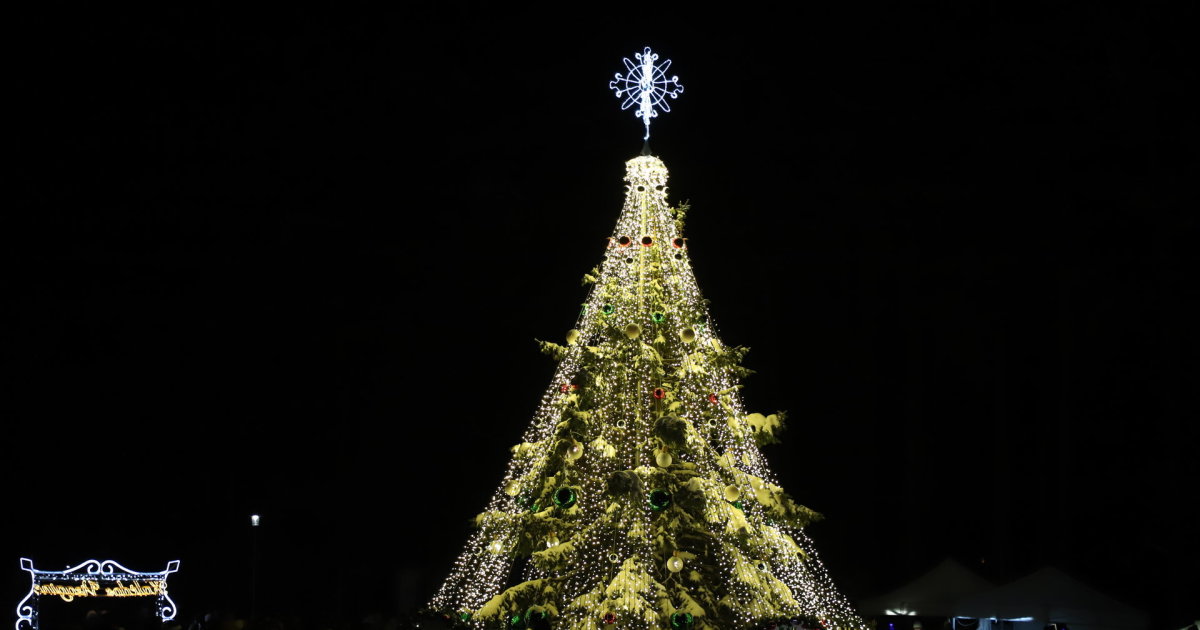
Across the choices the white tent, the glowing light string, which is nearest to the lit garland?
the white tent

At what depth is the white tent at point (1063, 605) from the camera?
16641mm

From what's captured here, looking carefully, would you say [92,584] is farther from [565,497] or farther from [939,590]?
[939,590]

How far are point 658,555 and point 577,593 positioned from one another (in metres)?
1.15

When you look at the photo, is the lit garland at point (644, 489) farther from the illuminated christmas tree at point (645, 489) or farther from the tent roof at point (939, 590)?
the tent roof at point (939, 590)

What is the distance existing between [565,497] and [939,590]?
27.5 ft

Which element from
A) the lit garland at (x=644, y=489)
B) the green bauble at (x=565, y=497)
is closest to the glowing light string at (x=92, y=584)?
the lit garland at (x=644, y=489)

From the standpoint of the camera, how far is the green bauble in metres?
13.6

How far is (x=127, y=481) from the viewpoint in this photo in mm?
33250

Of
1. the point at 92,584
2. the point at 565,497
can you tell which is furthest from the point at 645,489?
the point at 92,584

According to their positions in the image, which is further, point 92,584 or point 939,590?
point 92,584

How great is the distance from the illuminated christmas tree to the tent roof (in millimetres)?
4886

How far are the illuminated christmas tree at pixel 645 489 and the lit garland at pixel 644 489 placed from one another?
2cm

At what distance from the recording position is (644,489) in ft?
43.7

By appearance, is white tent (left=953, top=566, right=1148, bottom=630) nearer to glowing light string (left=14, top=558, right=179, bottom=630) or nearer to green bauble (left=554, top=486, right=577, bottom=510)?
green bauble (left=554, top=486, right=577, bottom=510)
